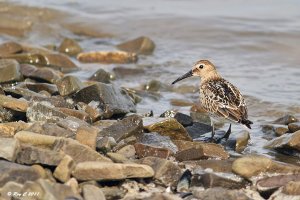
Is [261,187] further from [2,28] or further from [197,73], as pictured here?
[2,28]

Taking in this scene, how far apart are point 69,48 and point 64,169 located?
28.0 feet

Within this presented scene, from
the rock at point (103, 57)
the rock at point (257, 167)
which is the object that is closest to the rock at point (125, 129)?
the rock at point (257, 167)

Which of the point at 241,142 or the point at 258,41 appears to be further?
the point at 258,41

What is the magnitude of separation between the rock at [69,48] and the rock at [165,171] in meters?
7.98

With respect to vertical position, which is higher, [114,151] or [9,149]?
[9,149]

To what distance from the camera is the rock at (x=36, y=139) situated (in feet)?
21.7

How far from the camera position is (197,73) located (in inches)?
373

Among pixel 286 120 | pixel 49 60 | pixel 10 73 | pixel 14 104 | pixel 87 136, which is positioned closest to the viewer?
pixel 87 136

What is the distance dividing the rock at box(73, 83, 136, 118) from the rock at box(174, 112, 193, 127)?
2.09ft

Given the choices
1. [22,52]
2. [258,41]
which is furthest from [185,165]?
[258,41]

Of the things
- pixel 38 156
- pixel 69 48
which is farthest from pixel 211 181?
pixel 69 48

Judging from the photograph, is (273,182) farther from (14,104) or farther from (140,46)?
(140,46)

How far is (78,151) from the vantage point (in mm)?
6520

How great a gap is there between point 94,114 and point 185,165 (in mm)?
1892
